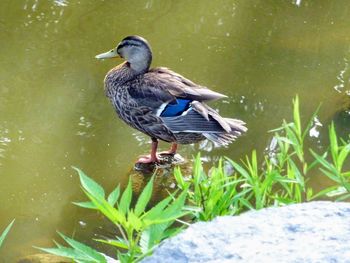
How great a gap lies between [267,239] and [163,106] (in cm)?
332

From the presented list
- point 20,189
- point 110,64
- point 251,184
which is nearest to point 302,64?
point 110,64

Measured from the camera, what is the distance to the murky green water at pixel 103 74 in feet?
16.4

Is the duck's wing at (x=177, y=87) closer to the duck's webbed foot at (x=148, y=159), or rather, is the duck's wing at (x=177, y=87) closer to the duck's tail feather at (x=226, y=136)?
the duck's tail feather at (x=226, y=136)

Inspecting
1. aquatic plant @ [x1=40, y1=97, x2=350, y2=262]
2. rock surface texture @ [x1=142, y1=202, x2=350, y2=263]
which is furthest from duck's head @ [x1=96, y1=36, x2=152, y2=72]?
rock surface texture @ [x1=142, y1=202, x2=350, y2=263]

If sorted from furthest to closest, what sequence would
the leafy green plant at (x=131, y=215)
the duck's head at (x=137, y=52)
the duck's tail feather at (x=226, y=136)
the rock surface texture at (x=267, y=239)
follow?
the duck's head at (x=137, y=52) → the duck's tail feather at (x=226, y=136) → the leafy green plant at (x=131, y=215) → the rock surface texture at (x=267, y=239)

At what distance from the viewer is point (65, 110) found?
5.75 m

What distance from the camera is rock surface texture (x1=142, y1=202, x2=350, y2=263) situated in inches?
75.0

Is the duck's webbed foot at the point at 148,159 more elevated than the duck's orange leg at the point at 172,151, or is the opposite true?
the duck's orange leg at the point at 172,151

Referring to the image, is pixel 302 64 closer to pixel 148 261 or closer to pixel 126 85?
pixel 126 85

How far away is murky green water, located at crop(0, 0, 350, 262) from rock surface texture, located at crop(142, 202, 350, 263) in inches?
101

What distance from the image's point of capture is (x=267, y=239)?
199 centimetres

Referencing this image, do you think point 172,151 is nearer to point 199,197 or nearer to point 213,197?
point 199,197

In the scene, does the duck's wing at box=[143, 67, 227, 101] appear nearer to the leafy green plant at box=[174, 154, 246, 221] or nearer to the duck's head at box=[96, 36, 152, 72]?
the duck's head at box=[96, 36, 152, 72]

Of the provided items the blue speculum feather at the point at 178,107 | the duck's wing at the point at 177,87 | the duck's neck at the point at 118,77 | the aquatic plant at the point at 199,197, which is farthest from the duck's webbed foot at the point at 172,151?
the aquatic plant at the point at 199,197
